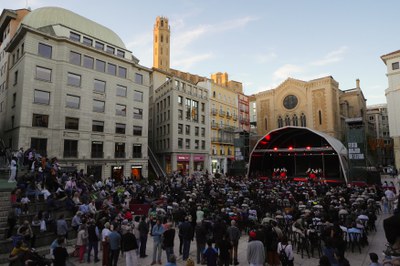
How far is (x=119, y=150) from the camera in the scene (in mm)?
32750

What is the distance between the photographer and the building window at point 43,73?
26.8 m

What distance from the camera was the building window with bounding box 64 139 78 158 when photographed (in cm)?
2788

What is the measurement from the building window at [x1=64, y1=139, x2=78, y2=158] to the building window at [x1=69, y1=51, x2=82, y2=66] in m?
9.82

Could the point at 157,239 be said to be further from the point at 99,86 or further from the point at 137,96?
the point at 137,96

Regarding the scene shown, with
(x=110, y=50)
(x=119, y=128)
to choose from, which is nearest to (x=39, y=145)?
(x=119, y=128)

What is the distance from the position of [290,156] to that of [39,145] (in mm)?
35586

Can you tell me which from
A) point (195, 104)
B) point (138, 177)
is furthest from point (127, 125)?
point (195, 104)

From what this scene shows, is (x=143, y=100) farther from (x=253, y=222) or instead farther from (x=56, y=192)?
(x=253, y=222)

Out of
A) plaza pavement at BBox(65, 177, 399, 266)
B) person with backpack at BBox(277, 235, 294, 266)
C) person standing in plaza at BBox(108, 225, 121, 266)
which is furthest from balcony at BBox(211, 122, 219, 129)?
person with backpack at BBox(277, 235, 294, 266)

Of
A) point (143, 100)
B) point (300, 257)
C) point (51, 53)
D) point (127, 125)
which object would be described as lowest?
point (300, 257)

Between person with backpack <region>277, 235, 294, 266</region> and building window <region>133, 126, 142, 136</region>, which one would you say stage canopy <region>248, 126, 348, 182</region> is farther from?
person with backpack <region>277, 235, 294, 266</region>

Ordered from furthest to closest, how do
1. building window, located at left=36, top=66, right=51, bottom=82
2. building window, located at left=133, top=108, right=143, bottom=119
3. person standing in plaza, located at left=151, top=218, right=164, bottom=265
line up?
1. building window, located at left=133, top=108, right=143, bottom=119
2. building window, located at left=36, top=66, right=51, bottom=82
3. person standing in plaza, located at left=151, top=218, right=164, bottom=265

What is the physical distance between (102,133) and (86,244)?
23.6 meters

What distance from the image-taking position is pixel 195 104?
1821 inches
